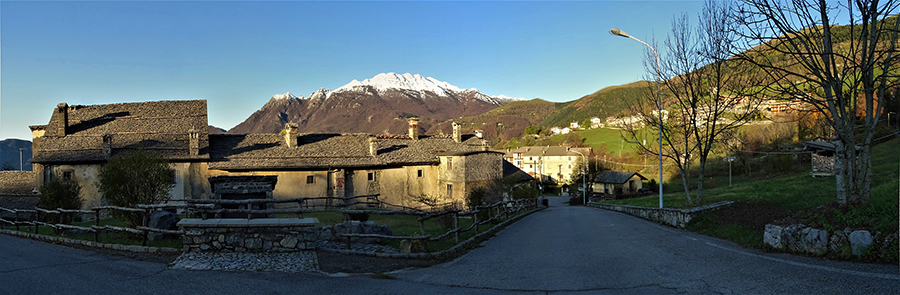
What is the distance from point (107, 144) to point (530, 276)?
34.2 meters

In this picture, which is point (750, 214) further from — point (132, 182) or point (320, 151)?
point (320, 151)

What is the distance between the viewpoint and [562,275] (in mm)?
8867

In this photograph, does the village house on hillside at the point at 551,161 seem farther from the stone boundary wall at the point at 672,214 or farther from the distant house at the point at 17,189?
the distant house at the point at 17,189

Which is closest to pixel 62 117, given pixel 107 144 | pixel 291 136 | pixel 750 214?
pixel 107 144

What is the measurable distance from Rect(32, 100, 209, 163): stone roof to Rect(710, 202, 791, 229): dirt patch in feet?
102

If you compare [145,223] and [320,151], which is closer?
[145,223]

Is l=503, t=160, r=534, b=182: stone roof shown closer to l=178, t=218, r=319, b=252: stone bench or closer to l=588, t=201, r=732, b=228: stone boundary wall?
l=588, t=201, r=732, b=228: stone boundary wall

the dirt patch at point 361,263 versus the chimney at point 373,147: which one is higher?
the chimney at point 373,147

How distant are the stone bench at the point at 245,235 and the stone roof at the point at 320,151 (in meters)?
22.8

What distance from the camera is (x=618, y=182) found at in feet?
210

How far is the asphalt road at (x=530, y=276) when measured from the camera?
731 centimetres

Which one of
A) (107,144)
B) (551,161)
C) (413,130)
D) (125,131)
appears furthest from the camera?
(551,161)

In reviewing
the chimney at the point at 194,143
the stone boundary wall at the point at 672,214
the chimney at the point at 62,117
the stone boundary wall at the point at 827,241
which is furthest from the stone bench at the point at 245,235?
the chimney at the point at 62,117

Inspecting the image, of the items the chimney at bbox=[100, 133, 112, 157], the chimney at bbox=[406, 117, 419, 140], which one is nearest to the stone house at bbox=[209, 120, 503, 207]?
the chimney at bbox=[406, 117, 419, 140]
